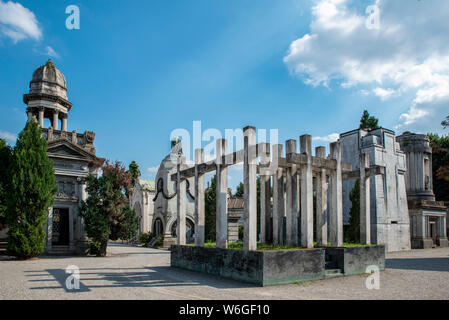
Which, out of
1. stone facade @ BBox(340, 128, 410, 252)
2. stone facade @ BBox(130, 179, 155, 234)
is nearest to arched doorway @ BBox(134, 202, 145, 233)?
stone facade @ BBox(130, 179, 155, 234)

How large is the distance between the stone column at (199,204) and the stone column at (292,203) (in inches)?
130

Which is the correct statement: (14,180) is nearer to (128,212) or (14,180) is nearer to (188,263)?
(128,212)

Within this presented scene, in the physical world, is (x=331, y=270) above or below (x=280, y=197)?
below

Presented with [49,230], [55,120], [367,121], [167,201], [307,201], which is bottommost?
[49,230]

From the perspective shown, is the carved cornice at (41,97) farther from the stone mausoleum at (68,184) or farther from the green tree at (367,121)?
the green tree at (367,121)

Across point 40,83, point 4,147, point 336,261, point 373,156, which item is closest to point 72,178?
point 4,147

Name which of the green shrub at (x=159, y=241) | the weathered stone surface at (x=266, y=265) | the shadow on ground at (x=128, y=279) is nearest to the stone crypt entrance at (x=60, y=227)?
the green shrub at (x=159, y=241)

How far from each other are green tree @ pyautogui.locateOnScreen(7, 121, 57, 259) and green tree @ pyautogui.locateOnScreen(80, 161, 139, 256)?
2.62m

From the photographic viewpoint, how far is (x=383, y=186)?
87.1 ft

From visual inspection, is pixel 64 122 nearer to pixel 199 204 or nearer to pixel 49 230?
pixel 49 230

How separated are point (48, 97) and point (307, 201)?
22.1 metres

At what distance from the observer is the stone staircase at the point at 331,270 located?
443 inches

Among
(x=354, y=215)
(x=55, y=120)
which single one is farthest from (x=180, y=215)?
(x=55, y=120)

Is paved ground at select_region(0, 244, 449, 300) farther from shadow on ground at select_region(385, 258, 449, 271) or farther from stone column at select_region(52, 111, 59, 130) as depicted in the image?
stone column at select_region(52, 111, 59, 130)
